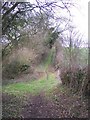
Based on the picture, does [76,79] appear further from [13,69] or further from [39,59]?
[13,69]

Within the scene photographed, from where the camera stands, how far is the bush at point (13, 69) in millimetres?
3006

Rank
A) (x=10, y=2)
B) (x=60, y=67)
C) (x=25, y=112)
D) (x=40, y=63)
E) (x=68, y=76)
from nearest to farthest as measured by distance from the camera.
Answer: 1. (x=10, y=2)
2. (x=25, y=112)
3. (x=40, y=63)
4. (x=60, y=67)
5. (x=68, y=76)

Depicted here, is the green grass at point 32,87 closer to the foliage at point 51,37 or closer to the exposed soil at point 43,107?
the exposed soil at point 43,107

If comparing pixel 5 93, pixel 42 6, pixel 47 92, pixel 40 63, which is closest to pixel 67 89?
pixel 47 92

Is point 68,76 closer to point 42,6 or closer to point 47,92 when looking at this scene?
point 47,92

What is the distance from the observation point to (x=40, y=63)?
3.21 m

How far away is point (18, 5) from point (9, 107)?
124 cm

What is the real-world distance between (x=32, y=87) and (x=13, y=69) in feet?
1.67

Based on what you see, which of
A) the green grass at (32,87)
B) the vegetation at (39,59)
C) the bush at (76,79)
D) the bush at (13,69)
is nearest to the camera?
the vegetation at (39,59)

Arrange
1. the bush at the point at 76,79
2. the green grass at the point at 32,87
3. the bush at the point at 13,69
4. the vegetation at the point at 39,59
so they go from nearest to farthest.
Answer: the vegetation at the point at 39,59 < the bush at the point at 13,69 < the green grass at the point at 32,87 < the bush at the point at 76,79

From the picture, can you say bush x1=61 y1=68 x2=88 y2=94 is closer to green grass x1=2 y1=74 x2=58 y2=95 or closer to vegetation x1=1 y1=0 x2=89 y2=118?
vegetation x1=1 y1=0 x2=89 y2=118

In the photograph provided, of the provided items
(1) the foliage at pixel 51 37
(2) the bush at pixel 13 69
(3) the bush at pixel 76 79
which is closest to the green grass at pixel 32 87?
(2) the bush at pixel 13 69

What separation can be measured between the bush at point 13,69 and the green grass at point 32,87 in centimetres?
17

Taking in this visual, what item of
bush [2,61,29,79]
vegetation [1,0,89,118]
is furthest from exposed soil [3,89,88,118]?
bush [2,61,29,79]
